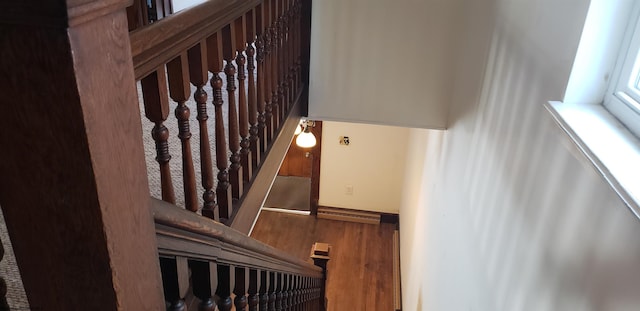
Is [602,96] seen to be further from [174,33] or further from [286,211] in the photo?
[286,211]

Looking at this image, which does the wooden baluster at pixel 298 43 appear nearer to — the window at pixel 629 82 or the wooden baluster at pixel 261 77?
the wooden baluster at pixel 261 77

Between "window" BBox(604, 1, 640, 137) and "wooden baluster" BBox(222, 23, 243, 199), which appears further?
"wooden baluster" BBox(222, 23, 243, 199)

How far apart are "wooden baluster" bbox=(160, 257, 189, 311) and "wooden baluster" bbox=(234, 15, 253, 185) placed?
30.6 inches

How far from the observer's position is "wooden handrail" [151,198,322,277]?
Result: 2.61ft

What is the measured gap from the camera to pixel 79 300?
646 millimetres

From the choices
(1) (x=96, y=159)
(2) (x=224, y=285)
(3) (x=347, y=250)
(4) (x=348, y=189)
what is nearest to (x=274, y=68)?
(2) (x=224, y=285)

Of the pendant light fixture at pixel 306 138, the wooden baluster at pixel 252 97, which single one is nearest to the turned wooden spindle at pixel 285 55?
the wooden baluster at pixel 252 97

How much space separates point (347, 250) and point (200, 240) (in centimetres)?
501

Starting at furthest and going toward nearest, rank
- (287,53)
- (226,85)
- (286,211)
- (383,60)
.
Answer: (286,211) → (383,60) → (287,53) → (226,85)

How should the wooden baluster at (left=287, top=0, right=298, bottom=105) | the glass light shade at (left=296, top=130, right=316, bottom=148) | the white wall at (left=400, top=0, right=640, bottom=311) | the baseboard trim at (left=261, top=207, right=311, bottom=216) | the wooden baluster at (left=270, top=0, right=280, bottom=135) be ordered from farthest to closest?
the baseboard trim at (left=261, top=207, right=311, bottom=216), the glass light shade at (left=296, top=130, right=316, bottom=148), the wooden baluster at (left=287, top=0, right=298, bottom=105), the wooden baluster at (left=270, top=0, right=280, bottom=135), the white wall at (left=400, top=0, right=640, bottom=311)

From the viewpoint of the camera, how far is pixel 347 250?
582 centimetres

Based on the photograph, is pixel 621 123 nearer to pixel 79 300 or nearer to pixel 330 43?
pixel 79 300

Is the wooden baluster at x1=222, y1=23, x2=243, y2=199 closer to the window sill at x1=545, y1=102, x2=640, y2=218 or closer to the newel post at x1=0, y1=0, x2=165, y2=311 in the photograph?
the newel post at x1=0, y1=0, x2=165, y2=311

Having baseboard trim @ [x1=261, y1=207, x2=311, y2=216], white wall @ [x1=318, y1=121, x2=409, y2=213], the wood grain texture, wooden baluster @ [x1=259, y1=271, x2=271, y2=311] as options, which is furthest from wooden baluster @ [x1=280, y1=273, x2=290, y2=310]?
baseboard trim @ [x1=261, y1=207, x2=311, y2=216]
